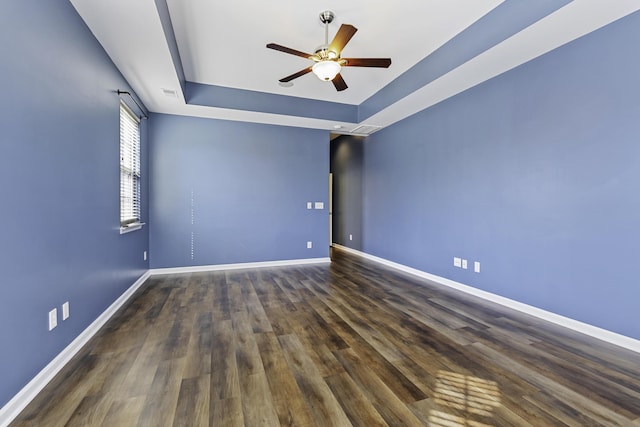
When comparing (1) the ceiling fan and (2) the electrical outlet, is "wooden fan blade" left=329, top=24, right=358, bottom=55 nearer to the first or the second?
(1) the ceiling fan

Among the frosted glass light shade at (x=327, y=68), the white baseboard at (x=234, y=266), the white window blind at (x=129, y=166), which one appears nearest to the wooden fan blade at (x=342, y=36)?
the frosted glass light shade at (x=327, y=68)

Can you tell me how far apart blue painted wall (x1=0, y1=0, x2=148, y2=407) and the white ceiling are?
1.28 ft

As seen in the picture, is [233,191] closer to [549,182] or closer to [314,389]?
[314,389]

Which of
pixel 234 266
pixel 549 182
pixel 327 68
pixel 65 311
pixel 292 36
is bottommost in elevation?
pixel 234 266

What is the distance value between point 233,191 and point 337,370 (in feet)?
12.3

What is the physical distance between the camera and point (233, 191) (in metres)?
4.88

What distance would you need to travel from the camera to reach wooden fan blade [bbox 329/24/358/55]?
221cm

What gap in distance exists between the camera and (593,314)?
2.44m

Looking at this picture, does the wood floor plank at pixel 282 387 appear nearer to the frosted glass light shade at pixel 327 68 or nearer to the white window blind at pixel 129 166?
the white window blind at pixel 129 166

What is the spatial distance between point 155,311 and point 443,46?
436cm

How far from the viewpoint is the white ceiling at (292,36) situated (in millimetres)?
2229

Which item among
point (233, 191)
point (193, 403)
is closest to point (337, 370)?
point (193, 403)

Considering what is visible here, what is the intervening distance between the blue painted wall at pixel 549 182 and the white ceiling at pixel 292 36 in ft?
0.87

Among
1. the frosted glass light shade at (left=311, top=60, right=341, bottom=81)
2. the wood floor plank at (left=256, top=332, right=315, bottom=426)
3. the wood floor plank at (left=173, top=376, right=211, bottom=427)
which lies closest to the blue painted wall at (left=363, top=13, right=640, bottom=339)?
the frosted glass light shade at (left=311, top=60, right=341, bottom=81)
